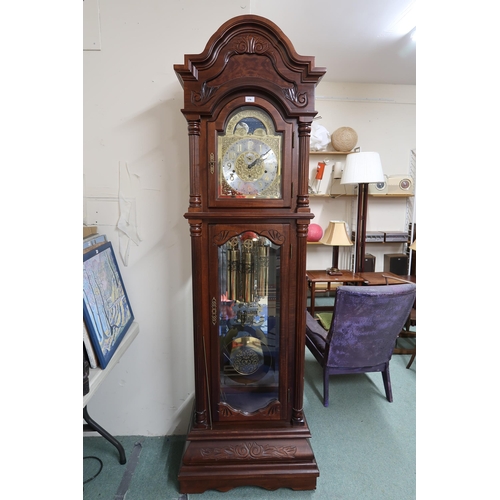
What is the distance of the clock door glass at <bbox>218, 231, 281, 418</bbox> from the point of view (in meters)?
1.25

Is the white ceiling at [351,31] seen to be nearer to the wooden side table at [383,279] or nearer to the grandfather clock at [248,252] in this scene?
the grandfather clock at [248,252]

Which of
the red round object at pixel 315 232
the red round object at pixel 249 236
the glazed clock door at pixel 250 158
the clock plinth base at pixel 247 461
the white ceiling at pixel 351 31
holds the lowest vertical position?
the clock plinth base at pixel 247 461

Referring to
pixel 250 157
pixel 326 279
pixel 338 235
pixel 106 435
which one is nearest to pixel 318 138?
pixel 338 235

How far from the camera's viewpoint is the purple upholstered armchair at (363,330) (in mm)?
1663

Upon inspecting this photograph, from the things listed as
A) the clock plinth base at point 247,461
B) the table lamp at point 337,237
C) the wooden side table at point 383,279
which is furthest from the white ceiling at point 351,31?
the clock plinth base at point 247,461

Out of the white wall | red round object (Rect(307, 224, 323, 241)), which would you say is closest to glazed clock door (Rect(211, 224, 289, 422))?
the white wall

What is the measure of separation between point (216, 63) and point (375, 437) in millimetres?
1881

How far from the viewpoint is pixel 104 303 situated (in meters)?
1.22

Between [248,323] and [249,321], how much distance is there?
1 cm

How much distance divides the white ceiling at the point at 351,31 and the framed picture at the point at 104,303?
156cm

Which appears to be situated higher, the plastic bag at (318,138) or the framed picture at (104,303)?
the plastic bag at (318,138)

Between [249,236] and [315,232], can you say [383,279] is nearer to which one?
[315,232]

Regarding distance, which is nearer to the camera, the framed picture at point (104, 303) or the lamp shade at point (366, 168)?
the framed picture at point (104, 303)
